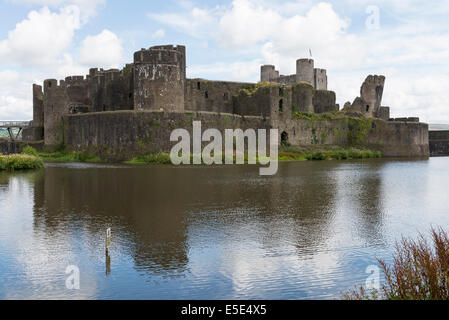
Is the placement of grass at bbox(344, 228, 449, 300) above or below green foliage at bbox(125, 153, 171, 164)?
below

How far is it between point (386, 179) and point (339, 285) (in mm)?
19598

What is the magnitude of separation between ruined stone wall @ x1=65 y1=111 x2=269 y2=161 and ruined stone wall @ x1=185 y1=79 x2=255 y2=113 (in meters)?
7.94

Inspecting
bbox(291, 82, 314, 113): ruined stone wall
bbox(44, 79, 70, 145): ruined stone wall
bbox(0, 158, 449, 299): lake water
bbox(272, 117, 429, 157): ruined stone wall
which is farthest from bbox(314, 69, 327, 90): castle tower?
bbox(0, 158, 449, 299): lake water

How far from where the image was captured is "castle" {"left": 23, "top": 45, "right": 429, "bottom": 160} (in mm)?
42500

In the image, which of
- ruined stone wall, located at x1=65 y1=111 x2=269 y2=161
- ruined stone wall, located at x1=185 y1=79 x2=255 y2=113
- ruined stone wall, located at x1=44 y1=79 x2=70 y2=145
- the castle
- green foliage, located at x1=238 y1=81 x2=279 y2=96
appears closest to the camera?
ruined stone wall, located at x1=65 y1=111 x2=269 y2=161

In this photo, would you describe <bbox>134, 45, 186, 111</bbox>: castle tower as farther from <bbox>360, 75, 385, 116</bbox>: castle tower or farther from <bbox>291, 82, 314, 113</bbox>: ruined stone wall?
<bbox>360, 75, 385, 116</bbox>: castle tower

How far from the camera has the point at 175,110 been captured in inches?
1730

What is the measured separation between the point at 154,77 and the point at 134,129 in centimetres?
554

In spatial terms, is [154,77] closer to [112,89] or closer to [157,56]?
[157,56]

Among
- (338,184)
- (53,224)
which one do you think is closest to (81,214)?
(53,224)

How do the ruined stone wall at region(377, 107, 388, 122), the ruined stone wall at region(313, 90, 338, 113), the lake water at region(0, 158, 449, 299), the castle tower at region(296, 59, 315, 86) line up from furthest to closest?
the castle tower at region(296, 59, 315, 86), the ruined stone wall at region(377, 107, 388, 122), the ruined stone wall at region(313, 90, 338, 113), the lake water at region(0, 158, 449, 299)

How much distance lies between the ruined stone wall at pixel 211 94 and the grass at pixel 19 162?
20124 mm

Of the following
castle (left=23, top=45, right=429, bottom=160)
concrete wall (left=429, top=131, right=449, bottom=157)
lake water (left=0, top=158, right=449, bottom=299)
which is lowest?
lake water (left=0, top=158, right=449, bottom=299)

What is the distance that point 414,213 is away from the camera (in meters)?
15.2
